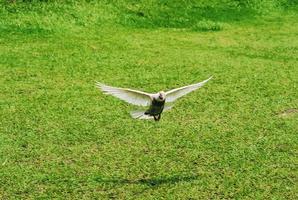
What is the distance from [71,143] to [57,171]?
0.79 m

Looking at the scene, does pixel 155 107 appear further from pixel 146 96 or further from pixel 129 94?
pixel 129 94

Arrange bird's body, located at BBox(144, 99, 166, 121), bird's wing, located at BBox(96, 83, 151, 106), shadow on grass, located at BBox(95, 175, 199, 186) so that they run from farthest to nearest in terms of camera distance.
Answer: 1. shadow on grass, located at BBox(95, 175, 199, 186)
2. bird's body, located at BBox(144, 99, 166, 121)
3. bird's wing, located at BBox(96, 83, 151, 106)

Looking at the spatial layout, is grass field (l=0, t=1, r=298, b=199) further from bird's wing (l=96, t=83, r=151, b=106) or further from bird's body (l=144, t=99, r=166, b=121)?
bird's wing (l=96, t=83, r=151, b=106)

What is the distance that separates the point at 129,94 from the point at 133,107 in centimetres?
305

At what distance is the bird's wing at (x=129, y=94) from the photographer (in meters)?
5.30

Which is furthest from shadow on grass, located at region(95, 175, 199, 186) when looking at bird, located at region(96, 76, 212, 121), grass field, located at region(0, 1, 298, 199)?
bird, located at region(96, 76, 212, 121)

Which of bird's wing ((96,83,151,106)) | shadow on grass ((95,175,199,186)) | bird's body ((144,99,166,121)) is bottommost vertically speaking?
shadow on grass ((95,175,199,186))

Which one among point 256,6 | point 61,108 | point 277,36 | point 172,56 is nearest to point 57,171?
point 61,108

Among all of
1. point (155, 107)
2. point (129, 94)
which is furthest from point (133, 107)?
point (129, 94)

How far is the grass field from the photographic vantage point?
6492 millimetres

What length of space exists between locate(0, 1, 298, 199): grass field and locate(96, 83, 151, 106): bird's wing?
4.07 ft

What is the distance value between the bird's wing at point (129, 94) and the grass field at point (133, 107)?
1242mm

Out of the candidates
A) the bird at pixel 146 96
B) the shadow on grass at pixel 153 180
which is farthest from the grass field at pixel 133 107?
the bird at pixel 146 96

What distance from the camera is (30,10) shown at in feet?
39.9
